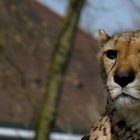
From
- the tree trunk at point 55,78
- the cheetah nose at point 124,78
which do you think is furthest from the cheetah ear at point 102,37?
the tree trunk at point 55,78

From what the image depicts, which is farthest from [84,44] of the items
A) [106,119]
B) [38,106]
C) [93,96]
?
[106,119]

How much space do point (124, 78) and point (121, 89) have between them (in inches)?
4.6

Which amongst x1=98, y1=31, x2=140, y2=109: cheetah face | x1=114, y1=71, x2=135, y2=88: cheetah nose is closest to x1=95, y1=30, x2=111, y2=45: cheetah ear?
x1=98, y1=31, x2=140, y2=109: cheetah face

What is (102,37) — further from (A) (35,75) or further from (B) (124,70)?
(A) (35,75)

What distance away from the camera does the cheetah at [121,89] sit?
203 inches

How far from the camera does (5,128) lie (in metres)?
26.4

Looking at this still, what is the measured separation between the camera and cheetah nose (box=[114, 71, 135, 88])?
199 inches

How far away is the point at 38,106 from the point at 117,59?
13.2m

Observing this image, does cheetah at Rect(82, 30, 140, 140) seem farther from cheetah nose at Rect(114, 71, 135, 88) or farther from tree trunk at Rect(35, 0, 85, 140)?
tree trunk at Rect(35, 0, 85, 140)

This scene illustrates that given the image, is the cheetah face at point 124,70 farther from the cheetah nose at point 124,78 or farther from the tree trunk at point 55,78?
the tree trunk at point 55,78

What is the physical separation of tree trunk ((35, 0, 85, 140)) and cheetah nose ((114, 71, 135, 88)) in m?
11.3

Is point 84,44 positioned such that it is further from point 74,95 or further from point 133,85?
point 133,85

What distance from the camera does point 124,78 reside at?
16.6 ft

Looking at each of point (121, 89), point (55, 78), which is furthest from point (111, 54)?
point (55, 78)
